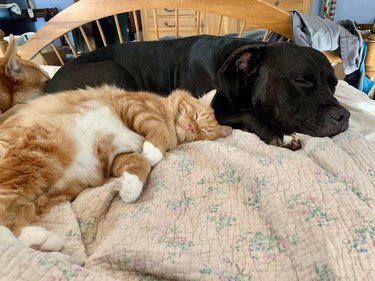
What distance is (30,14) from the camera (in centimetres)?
421

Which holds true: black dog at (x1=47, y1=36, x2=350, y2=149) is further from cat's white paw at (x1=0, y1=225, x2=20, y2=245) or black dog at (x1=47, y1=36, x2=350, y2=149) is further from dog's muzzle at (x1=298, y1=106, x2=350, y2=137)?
cat's white paw at (x1=0, y1=225, x2=20, y2=245)

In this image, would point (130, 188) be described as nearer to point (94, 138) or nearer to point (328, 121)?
point (94, 138)

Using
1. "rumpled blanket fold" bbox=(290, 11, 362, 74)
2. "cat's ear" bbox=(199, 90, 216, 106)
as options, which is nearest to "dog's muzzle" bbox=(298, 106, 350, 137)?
"cat's ear" bbox=(199, 90, 216, 106)

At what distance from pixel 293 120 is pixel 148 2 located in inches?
52.4

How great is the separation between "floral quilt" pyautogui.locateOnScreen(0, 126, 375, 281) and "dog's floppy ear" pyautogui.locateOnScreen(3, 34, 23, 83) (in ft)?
3.60

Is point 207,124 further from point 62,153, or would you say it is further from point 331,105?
point 62,153

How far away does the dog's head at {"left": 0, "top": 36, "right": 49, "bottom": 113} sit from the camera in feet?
5.09

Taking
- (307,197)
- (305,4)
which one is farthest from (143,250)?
(305,4)

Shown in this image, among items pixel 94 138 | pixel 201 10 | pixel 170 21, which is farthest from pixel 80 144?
pixel 170 21

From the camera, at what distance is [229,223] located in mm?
710

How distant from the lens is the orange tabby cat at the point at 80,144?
30.9 inches

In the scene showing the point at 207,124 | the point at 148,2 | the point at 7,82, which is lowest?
the point at 207,124

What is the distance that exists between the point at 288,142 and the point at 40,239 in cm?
85

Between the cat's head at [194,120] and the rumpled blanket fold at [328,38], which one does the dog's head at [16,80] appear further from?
the rumpled blanket fold at [328,38]
